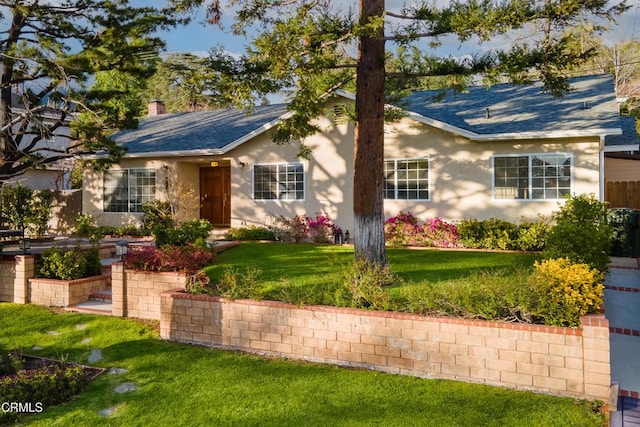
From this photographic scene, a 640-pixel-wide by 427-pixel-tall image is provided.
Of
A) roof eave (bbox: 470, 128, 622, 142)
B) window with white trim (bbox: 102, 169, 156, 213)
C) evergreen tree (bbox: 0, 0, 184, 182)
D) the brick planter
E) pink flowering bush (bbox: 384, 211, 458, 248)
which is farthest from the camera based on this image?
window with white trim (bbox: 102, 169, 156, 213)

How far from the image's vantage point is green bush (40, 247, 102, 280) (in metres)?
9.80

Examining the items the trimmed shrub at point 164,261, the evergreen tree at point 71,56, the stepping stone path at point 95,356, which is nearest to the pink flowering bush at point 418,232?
the trimmed shrub at point 164,261

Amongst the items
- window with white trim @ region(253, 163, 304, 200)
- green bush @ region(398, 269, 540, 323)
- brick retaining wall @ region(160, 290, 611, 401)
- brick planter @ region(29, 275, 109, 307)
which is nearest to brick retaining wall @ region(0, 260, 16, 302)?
brick planter @ region(29, 275, 109, 307)

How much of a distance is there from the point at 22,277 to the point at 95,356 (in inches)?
173

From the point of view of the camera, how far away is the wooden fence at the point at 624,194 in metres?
15.7

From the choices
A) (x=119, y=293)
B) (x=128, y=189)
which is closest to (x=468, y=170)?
(x=119, y=293)

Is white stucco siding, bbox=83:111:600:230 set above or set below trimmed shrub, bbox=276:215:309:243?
above

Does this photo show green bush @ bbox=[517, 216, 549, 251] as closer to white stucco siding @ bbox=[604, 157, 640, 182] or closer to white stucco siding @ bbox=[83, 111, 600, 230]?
white stucco siding @ bbox=[83, 111, 600, 230]

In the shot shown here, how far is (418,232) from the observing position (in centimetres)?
1416

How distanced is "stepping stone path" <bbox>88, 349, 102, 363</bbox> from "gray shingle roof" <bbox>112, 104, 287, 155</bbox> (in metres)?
10.0

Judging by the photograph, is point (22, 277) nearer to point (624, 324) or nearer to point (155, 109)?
point (624, 324)

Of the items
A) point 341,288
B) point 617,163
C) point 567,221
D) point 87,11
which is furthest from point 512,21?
point 617,163

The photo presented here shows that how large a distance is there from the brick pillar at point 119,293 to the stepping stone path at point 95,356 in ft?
5.69

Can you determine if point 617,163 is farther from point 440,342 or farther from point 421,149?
point 440,342
